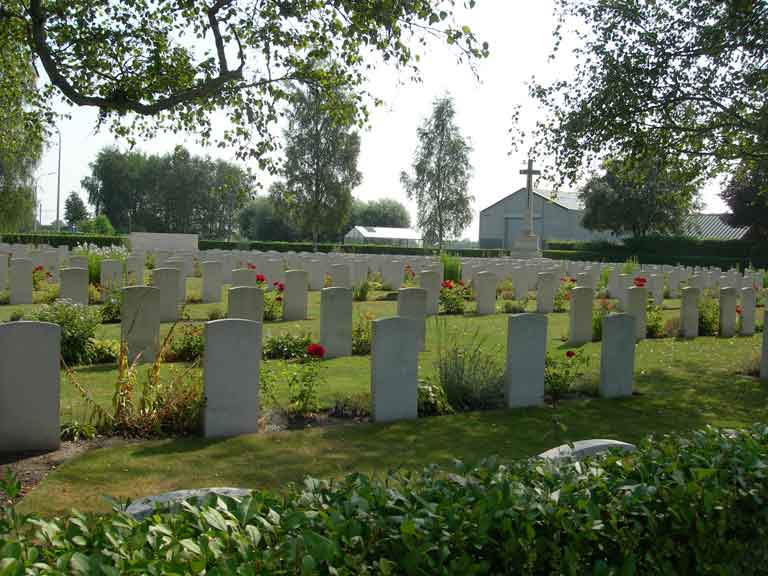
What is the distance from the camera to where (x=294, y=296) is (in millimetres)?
13578

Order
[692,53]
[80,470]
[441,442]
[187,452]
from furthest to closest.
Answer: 1. [692,53]
2. [441,442]
3. [187,452]
4. [80,470]

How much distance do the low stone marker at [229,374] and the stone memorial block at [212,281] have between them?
1048 cm

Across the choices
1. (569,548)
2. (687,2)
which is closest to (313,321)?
(687,2)

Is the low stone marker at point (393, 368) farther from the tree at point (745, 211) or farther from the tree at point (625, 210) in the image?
the tree at point (625, 210)

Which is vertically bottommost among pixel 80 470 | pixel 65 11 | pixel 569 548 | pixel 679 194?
pixel 80 470

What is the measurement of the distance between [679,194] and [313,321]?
763 centimetres

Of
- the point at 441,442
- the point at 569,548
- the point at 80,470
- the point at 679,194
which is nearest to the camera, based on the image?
the point at 569,548

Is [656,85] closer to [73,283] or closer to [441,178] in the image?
[73,283]

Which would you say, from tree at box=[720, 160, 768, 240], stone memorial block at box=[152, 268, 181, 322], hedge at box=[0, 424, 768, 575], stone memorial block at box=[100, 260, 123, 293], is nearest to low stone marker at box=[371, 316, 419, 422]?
hedge at box=[0, 424, 768, 575]

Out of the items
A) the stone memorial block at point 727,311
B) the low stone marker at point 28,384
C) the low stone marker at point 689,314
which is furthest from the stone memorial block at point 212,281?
the low stone marker at point 28,384

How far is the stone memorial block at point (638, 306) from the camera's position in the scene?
12258 mm

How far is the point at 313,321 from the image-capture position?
13328 millimetres

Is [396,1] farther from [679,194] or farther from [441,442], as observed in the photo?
[679,194]

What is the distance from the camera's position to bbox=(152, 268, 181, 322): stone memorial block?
12211mm
